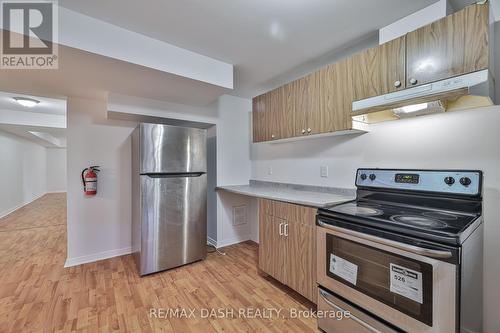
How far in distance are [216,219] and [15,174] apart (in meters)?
6.35

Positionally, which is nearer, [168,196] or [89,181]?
[168,196]

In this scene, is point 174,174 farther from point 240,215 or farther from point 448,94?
point 448,94

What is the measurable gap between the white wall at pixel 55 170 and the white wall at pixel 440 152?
10.9 m

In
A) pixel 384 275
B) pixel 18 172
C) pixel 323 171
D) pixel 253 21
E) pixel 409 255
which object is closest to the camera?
pixel 409 255

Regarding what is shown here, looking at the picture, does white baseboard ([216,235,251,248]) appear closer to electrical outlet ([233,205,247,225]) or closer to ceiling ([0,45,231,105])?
electrical outlet ([233,205,247,225])

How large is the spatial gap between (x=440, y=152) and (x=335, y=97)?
0.88m

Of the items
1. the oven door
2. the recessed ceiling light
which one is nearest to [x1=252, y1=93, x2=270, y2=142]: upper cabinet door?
the oven door

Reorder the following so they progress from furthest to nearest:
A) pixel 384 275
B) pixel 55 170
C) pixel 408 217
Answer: pixel 55 170
pixel 408 217
pixel 384 275

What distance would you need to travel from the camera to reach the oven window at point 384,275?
44.1 inches

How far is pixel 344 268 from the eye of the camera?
1.46 meters

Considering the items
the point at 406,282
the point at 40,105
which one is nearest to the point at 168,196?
the point at 406,282

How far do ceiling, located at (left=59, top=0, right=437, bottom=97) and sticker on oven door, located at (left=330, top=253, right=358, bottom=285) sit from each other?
1.75 m

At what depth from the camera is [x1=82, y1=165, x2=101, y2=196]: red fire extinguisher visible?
275 centimetres

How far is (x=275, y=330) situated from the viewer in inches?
65.6
